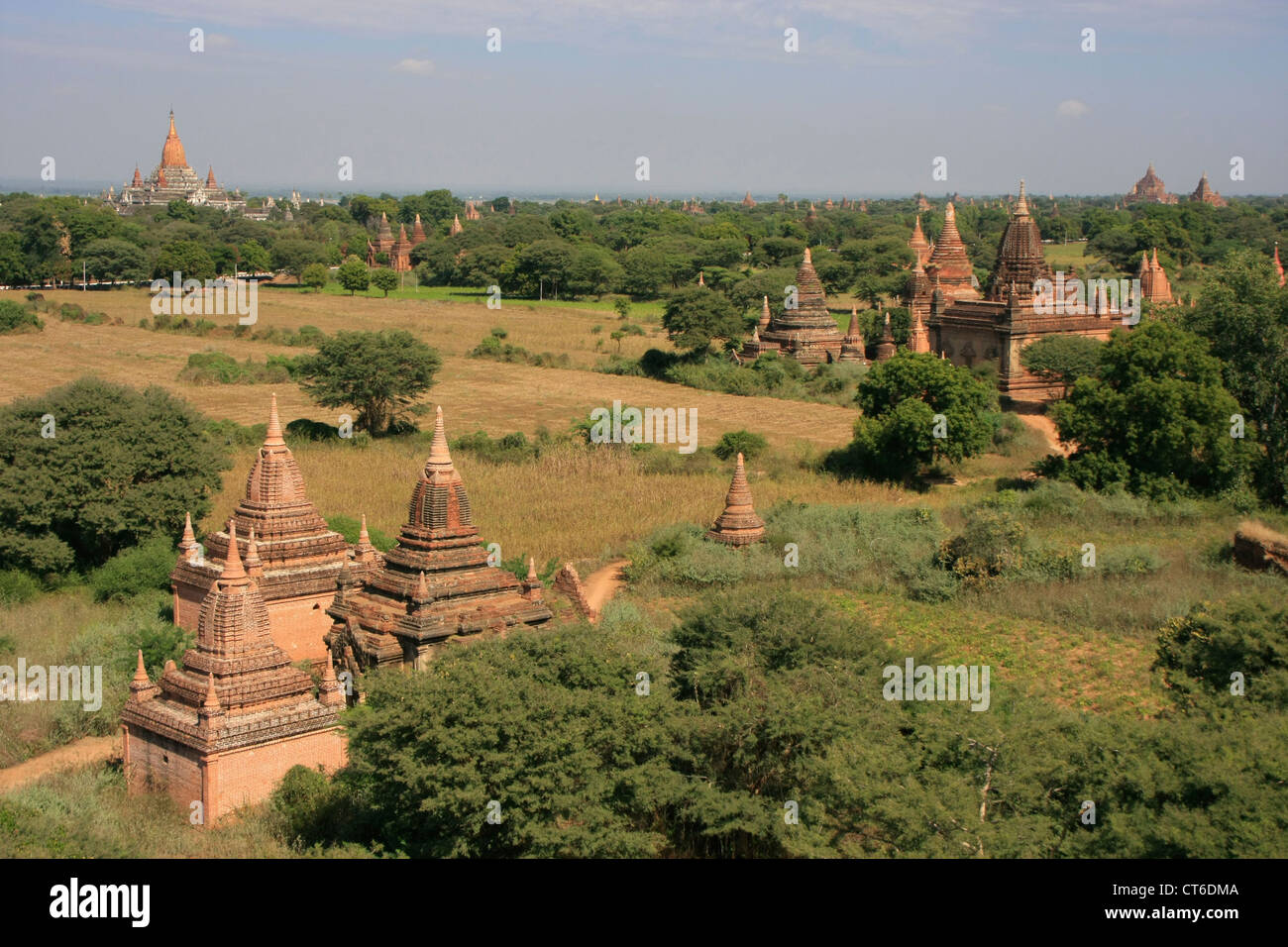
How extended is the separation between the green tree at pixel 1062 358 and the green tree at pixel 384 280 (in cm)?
5477

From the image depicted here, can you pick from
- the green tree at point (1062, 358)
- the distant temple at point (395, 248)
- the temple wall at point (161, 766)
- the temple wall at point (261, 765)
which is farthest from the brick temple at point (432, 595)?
the distant temple at point (395, 248)

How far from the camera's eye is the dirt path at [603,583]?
25281 mm

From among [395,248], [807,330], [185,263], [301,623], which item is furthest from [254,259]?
[301,623]

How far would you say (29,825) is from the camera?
1390cm

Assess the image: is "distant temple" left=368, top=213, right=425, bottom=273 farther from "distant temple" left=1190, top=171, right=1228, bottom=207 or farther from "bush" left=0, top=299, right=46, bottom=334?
"distant temple" left=1190, top=171, right=1228, bottom=207

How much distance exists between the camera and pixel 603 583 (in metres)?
26.6

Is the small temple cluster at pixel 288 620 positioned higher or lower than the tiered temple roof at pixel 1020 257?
lower

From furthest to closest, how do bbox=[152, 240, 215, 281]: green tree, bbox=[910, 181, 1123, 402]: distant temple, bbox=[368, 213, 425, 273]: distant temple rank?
bbox=[368, 213, 425, 273]: distant temple
bbox=[152, 240, 215, 281]: green tree
bbox=[910, 181, 1123, 402]: distant temple

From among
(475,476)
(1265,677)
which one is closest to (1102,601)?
(1265,677)

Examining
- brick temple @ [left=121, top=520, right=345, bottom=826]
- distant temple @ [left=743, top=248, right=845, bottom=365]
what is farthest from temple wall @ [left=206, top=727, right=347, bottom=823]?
distant temple @ [left=743, top=248, right=845, bottom=365]

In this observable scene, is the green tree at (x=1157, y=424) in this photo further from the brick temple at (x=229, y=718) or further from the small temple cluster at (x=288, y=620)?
the brick temple at (x=229, y=718)

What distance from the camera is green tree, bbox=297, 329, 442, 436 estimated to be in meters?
41.2

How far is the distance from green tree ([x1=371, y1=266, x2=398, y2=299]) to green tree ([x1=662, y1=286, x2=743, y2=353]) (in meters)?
39.7
